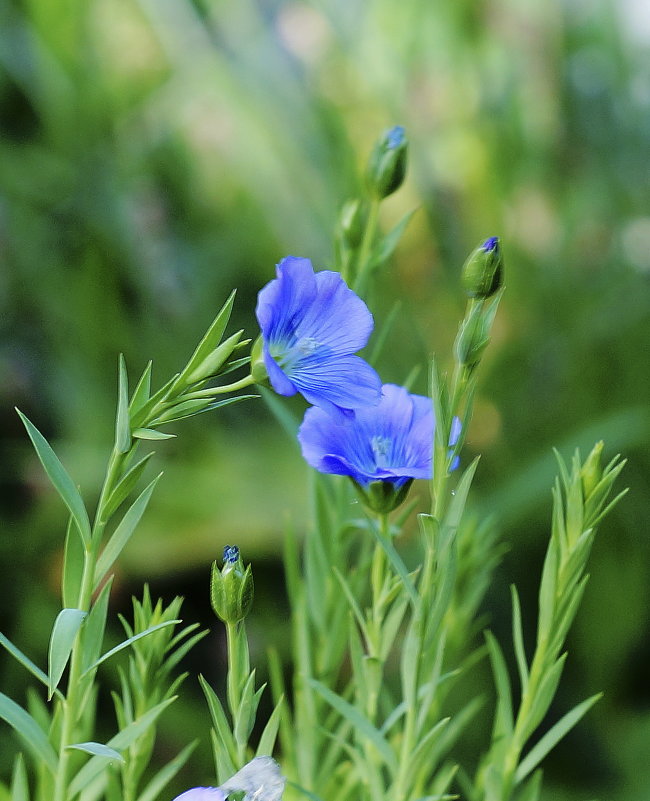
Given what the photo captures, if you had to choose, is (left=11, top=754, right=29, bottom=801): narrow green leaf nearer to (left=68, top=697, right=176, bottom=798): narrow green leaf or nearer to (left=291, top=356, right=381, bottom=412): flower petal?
(left=68, top=697, right=176, bottom=798): narrow green leaf

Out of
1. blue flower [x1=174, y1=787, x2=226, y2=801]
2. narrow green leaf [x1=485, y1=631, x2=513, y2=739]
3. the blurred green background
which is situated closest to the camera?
blue flower [x1=174, y1=787, x2=226, y2=801]

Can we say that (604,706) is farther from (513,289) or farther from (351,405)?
(351,405)

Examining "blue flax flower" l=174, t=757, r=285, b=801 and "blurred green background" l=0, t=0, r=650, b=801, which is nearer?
"blue flax flower" l=174, t=757, r=285, b=801

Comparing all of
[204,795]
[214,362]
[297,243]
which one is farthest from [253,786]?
[297,243]

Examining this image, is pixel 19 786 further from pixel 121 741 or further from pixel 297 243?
pixel 297 243

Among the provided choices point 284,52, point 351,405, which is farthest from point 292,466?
point 351,405

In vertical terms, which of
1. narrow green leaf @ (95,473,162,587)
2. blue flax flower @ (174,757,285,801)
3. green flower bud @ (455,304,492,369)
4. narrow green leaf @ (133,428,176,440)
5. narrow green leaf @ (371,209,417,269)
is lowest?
blue flax flower @ (174,757,285,801)

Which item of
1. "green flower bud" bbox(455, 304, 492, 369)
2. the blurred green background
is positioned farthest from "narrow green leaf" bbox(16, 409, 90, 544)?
the blurred green background

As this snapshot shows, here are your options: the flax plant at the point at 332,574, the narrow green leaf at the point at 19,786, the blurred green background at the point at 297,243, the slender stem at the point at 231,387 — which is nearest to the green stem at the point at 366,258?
the flax plant at the point at 332,574
